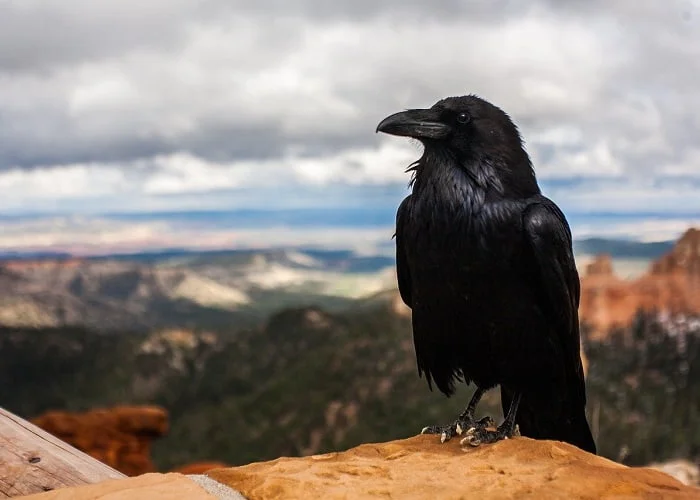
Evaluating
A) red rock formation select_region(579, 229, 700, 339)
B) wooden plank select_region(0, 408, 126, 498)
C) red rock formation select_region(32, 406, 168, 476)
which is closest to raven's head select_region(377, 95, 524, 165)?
wooden plank select_region(0, 408, 126, 498)

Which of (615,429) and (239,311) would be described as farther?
(239,311)

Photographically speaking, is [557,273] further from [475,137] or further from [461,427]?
[461,427]

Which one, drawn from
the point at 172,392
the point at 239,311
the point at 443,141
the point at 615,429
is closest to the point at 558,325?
the point at 443,141

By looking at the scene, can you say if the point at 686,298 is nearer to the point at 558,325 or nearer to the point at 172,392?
the point at 172,392

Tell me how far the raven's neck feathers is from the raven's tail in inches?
75.2

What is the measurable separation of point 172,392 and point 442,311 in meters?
74.8

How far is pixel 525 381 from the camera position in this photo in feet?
22.1

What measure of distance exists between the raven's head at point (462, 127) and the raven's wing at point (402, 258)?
0.62m

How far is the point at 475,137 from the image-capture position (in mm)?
6512

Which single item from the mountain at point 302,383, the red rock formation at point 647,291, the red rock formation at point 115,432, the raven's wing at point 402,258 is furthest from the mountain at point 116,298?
the raven's wing at point 402,258

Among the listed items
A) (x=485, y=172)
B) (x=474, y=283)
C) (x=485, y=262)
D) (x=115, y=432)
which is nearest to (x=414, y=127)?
(x=485, y=172)

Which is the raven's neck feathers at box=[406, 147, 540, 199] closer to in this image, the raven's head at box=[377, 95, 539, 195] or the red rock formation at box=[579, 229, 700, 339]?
the raven's head at box=[377, 95, 539, 195]

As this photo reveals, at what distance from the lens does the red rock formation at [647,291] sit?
58.6 m

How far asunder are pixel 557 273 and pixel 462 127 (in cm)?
145
